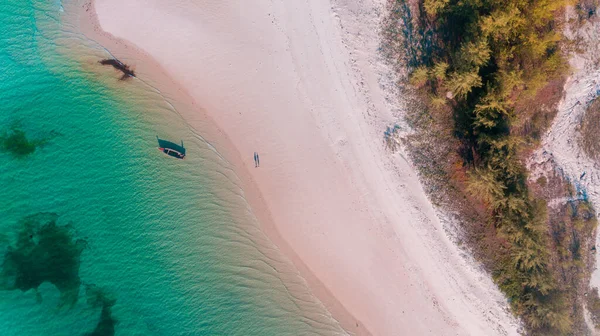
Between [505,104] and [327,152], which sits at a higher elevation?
[327,152]

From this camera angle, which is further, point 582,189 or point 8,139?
point 8,139

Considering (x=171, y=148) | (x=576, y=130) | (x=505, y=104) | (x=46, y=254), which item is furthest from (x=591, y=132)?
(x=46, y=254)

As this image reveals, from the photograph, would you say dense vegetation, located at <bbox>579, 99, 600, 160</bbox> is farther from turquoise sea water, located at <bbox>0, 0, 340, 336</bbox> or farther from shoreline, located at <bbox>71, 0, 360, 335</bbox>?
turquoise sea water, located at <bbox>0, 0, 340, 336</bbox>

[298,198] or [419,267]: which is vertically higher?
[298,198]

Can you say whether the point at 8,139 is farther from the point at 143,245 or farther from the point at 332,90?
the point at 332,90

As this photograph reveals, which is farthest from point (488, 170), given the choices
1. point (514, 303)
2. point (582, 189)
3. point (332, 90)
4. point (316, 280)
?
point (316, 280)

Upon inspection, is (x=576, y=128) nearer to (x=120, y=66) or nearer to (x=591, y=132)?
(x=591, y=132)

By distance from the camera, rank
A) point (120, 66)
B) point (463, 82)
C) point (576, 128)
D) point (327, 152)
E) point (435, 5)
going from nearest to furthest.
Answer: point (463, 82) → point (435, 5) → point (576, 128) → point (327, 152) → point (120, 66)
